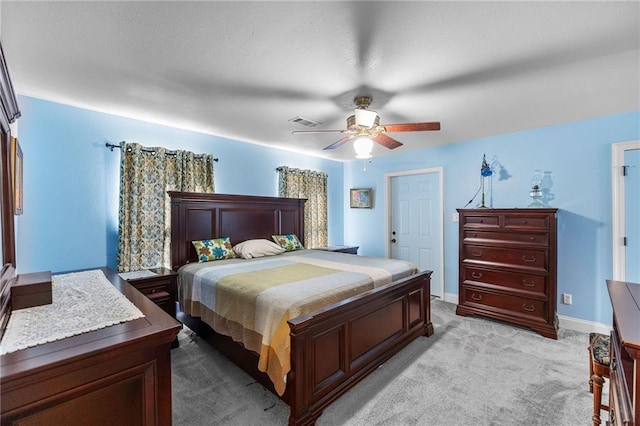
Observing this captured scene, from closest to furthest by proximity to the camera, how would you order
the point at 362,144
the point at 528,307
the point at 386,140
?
the point at 362,144 < the point at 386,140 < the point at 528,307

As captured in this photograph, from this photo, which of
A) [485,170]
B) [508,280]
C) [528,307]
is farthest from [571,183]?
[528,307]

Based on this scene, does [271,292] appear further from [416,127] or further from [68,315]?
[416,127]

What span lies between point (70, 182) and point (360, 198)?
431 centimetres

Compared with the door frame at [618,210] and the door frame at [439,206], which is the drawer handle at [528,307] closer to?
the door frame at [618,210]

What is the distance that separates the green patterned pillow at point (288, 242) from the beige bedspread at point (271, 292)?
0.93 m

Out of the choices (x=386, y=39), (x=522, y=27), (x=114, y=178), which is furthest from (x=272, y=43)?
(x=114, y=178)

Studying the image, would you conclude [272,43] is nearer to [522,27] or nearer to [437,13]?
[437,13]

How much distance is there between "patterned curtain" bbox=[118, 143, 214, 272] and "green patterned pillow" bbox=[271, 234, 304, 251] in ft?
4.62

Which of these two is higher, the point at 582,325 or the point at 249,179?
the point at 249,179

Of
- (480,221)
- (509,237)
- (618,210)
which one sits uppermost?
(618,210)

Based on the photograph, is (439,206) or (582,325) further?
(439,206)

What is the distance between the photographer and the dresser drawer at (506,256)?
3.22 meters

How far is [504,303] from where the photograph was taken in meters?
3.44

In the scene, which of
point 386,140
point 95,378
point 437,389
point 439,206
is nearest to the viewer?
point 95,378
